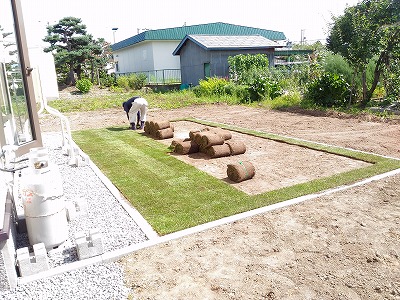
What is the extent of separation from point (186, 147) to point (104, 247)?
13.4 feet

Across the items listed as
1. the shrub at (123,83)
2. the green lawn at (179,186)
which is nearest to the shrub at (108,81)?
the shrub at (123,83)

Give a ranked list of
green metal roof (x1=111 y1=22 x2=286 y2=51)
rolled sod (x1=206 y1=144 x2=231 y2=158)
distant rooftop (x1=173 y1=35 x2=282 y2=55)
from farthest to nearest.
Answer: green metal roof (x1=111 y1=22 x2=286 y2=51) < distant rooftop (x1=173 y1=35 x2=282 y2=55) < rolled sod (x1=206 y1=144 x2=231 y2=158)

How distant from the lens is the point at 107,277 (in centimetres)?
322

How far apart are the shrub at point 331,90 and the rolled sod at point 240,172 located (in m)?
9.03

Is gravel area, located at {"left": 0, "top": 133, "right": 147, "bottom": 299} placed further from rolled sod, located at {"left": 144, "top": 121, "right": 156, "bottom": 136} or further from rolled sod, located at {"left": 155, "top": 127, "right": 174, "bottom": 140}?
rolled sod, located at {"left": 144, "top": 121, "right": 156, "bottom": 136}

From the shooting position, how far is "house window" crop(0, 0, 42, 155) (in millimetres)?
5281

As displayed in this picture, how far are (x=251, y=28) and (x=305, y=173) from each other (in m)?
31.3

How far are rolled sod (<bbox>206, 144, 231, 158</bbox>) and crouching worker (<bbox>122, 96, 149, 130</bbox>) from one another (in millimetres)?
4007

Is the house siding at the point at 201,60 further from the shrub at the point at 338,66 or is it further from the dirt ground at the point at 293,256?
the dirt ground at the point at 293,256

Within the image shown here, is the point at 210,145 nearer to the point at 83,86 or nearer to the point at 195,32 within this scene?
the point at 83,86

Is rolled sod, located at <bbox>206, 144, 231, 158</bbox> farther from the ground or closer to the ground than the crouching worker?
closer to the ground

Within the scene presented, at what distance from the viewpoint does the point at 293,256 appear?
343 centimetres

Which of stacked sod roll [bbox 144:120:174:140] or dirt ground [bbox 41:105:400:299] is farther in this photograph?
stacked sod roll [bbox 144:120:174:140]

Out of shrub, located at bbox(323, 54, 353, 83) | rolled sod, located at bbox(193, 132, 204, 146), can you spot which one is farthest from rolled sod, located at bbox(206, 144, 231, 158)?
shrub, located at bbox(323, 54, 353, 83)
